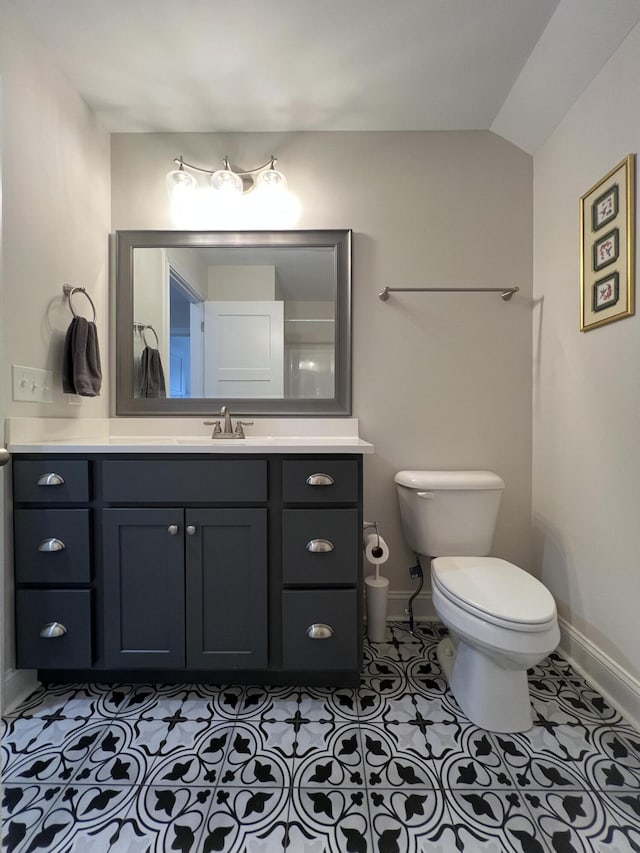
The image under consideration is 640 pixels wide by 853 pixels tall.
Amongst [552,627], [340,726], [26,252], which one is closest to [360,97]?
[26,252]

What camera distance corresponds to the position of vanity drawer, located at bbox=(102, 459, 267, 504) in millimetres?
1278

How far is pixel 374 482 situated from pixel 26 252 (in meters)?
1.64

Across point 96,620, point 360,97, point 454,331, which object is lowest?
point 96,620

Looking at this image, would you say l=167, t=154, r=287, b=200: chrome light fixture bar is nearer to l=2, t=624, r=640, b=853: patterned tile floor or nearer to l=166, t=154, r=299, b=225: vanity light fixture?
l=166, t=154, r=299, b=225: vanity light fixture

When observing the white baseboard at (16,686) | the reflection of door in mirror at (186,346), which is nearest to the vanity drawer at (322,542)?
the reflection of door in mirror at (186,346)

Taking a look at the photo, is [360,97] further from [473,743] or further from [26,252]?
[473,743]

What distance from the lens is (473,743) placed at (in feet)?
3.81

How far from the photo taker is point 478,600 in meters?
1.19

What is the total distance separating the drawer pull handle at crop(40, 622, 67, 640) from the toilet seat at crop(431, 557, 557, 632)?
1287mm

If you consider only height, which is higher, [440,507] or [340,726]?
[440,507]

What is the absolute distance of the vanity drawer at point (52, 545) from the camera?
4.17 ft

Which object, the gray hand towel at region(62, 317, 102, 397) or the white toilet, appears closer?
the white toilet

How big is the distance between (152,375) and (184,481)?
76 cm

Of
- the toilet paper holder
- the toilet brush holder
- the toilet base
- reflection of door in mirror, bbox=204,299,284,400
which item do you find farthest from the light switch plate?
the toilet base
